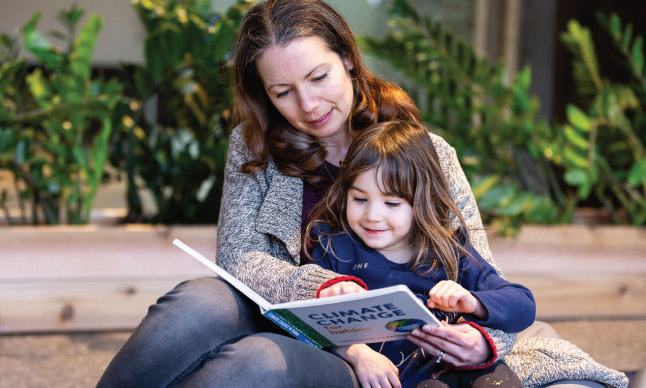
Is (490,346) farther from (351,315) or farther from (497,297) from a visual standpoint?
(351,315)

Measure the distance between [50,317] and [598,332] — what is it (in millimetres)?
1804

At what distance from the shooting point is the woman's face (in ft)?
4.31

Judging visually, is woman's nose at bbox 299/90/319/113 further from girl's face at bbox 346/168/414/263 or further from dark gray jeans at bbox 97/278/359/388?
dark gray jeans at bbox 97/278/359/388

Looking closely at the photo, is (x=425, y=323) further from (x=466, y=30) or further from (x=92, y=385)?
(x=466, y=30)

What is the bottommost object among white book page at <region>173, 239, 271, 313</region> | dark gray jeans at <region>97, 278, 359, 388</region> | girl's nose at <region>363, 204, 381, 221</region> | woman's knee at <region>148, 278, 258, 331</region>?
dark gray jeans at <region>97, 278, 359, 388</region>

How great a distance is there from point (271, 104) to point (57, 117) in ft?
3.33

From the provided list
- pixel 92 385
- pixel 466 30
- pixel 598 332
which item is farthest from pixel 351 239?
pixel 466 30

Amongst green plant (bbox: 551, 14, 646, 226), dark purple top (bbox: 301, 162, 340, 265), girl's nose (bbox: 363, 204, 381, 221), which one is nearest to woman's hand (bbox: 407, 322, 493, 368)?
girl's nose (bbox: 363, 204, 381, 221)

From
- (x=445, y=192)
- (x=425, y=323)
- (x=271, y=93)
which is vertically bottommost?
(x=425, y=323)

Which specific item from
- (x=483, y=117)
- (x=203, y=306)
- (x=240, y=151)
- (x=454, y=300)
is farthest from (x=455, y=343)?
(x=483, y=117)

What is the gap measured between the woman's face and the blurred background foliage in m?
0.83

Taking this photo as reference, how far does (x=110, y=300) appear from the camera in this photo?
223 centimetres

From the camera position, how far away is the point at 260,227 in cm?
136

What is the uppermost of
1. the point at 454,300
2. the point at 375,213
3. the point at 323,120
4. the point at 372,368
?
the point at 323,120
